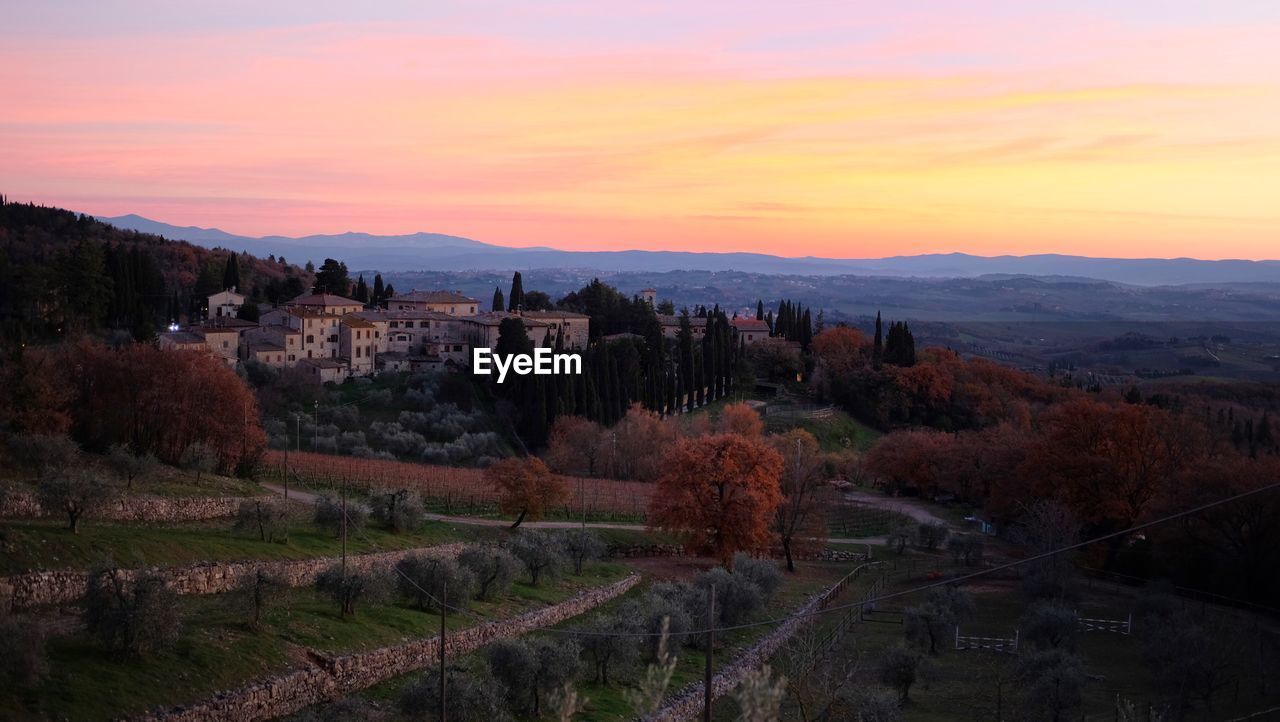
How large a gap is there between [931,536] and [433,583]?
86.8 ft

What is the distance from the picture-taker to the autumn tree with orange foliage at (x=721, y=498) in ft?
130

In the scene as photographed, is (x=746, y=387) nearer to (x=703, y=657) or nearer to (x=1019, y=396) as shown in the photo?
(x=1019, y=396)

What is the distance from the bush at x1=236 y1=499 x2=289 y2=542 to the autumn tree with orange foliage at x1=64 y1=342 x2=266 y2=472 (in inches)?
370

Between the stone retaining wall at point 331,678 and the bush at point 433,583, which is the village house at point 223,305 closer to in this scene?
the bush at point 433,583

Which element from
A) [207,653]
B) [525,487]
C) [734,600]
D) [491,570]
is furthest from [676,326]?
[207,653]

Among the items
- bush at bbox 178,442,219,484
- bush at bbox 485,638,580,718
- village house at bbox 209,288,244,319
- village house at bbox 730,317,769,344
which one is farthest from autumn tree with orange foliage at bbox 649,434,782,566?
village house at bbox 730,317,769,344

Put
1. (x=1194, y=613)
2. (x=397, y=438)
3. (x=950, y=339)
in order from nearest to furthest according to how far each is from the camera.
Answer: (x=1194, y=613), (x=397, y=438), (x=950, y=339)

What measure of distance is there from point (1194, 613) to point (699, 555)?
1771 centimetres

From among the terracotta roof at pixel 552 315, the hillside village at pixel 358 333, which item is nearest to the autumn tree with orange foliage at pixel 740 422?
the hillside village at pixel 358 333

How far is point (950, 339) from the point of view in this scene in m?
186

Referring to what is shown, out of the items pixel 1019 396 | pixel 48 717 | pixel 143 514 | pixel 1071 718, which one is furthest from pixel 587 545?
pixel 1019 396

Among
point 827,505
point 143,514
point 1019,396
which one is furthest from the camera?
point 1019,396

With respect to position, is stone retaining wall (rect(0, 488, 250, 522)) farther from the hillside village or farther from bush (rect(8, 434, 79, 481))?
the hillside village

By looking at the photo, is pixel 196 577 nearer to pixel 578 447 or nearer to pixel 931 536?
pixel 931 536
